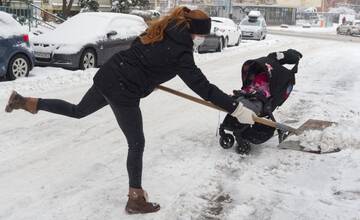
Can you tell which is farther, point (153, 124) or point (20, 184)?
point (153, 124)

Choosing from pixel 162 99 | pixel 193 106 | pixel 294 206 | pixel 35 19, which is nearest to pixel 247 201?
pixel 294 206

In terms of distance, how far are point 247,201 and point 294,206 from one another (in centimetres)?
42

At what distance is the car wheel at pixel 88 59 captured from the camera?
1260 cm

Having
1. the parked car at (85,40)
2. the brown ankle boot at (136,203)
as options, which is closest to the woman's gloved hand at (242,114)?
the brown ankle boot at (136,203)

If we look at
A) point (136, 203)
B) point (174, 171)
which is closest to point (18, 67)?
point (174, 171)

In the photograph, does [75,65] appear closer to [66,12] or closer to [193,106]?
[193,106]

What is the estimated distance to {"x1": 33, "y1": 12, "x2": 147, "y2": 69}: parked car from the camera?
12586 millimetres

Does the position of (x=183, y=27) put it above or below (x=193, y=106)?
above

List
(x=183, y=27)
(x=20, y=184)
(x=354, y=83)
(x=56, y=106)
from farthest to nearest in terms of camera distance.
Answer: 1. (x=354, y=83)
2. (x=20, y=184)
3. (x=56, y=106)
4. (x=183, y=27)

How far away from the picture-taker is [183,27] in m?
3.83

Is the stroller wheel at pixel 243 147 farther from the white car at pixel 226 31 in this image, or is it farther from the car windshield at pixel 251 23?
the car windshield at pixel 251 23

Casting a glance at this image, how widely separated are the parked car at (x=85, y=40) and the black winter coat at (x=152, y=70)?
343 inches

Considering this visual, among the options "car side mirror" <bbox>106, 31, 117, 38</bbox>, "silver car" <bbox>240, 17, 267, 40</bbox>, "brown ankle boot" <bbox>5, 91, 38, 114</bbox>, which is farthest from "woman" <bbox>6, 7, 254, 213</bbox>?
"silver car" <bbox>240, 17, 267, 40</bbox>

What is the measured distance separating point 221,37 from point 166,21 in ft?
58.0
